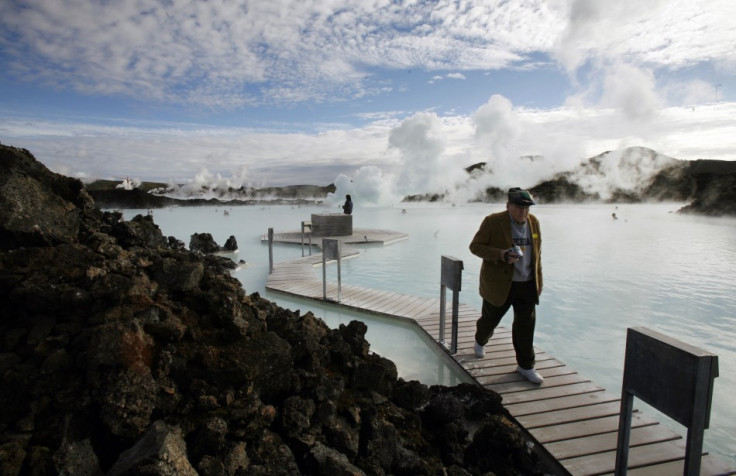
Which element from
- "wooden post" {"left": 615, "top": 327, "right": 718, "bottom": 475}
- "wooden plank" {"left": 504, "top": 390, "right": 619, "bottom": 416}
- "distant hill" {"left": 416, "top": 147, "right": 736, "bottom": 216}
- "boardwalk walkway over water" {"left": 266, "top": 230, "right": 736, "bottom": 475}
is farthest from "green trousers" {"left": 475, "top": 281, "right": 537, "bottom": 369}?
Result: "distant hill" {"left": 416, "top": 147, "right": 736, "bottom": 216}

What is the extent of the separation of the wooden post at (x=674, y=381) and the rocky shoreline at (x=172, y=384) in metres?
1.07

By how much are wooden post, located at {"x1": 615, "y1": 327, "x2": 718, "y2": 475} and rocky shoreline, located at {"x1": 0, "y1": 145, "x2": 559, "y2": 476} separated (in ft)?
3.51

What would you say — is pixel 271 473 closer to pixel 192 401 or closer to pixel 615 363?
pixel 192 401

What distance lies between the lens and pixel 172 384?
8.61 ft

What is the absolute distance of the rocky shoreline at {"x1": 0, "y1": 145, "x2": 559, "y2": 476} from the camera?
7.52ft

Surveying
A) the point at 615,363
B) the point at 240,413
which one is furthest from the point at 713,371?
the point at 615,363

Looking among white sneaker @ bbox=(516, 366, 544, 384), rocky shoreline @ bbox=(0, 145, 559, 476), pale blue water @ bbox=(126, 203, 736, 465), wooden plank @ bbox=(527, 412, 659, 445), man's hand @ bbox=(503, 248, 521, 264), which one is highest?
man's hand @ bbox=(503, 248, 521, 264)

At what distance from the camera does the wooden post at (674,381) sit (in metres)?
2.16

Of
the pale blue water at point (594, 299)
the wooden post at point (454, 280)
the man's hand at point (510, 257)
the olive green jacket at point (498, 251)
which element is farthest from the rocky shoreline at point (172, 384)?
the pale blue water at point (594, 299)

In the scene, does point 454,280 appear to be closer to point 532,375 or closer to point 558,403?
point 532,375

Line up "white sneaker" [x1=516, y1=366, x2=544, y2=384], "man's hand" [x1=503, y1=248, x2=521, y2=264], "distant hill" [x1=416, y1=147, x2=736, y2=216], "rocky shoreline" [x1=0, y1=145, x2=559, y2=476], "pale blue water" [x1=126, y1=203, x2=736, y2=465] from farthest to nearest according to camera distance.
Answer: "distant hill" [x1=416, y1=147, x2=736, y2=216] < "pale blue water" [x1=126, y1=203, x2=736, y2=465] < "white sneaker" [x1=516, y1=366, x2=544, y2=384] < "man's hand" [x1=503, y1=248, x2=521, y2=264] < "rocky shoreline" [x1=0, y1=145, x2=559, y2=476]

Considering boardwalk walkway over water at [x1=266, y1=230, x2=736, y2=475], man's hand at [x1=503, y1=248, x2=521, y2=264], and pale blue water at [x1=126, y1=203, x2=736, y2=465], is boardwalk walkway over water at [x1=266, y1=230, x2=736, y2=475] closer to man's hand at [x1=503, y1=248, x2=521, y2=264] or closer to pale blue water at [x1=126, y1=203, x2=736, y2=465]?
pale blue water at [x1=126, y1=203, x2=736, y2=465]

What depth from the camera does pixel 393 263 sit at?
15039 millimetres

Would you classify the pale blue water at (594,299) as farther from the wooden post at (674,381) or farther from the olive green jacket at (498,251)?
the wooden post at (674,381)
